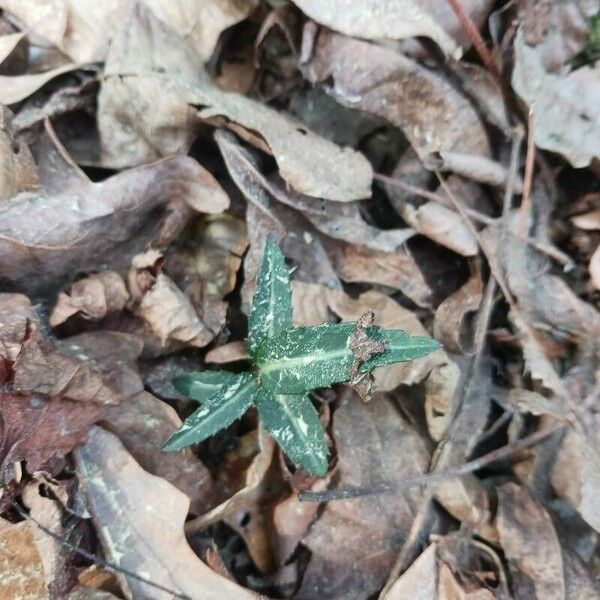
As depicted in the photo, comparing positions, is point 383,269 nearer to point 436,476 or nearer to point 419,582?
point 436,476

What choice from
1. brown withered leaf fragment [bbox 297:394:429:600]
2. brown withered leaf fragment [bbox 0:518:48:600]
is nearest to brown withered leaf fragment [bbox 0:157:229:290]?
brown withered leaf fragment [bbox 0:518:48:600]

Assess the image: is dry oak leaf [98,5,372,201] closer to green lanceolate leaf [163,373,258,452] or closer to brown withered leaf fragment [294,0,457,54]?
brown withered leaf fragment [294,0,457,54]

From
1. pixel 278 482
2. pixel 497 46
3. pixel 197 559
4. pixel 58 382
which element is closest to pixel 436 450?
pixel 278 482

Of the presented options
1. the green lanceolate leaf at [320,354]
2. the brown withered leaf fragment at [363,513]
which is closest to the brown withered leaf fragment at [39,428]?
the green lanceolate leaf at [320,354]

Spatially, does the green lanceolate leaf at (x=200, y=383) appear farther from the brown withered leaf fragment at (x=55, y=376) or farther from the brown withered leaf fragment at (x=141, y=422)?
the brown withered leaf fragment at (x=55, y=376)

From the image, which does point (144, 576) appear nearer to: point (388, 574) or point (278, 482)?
point (278, 482)

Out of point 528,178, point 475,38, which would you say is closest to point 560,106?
point 528,178

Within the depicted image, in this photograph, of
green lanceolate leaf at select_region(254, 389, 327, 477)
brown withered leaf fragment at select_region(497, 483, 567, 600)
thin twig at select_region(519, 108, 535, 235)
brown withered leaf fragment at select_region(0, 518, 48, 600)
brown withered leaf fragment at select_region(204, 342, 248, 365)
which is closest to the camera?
brown withered leaf fragment at select_region(0, 518, 48, 600)
